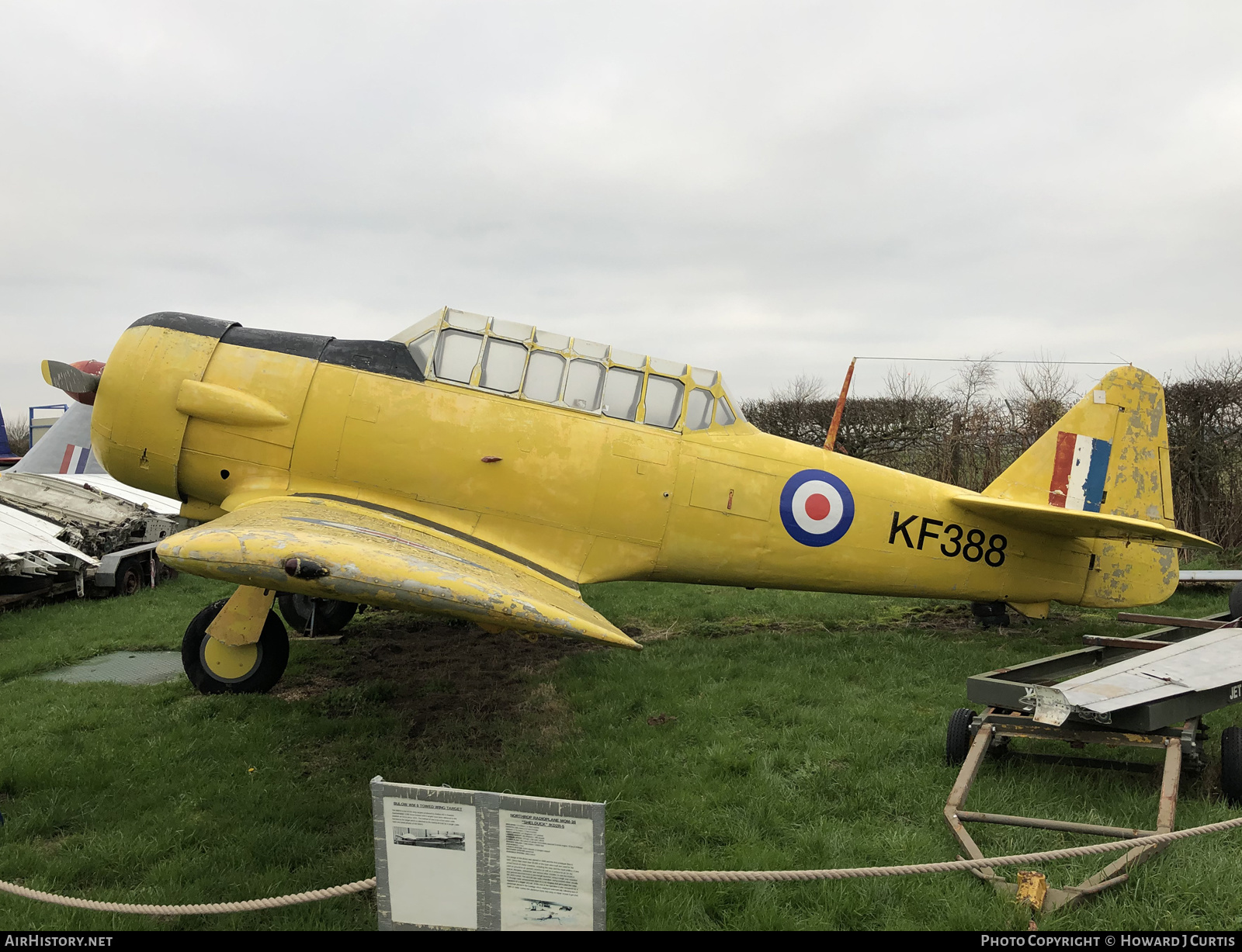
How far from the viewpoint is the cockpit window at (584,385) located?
18.8 feet

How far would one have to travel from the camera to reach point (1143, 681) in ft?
13.0

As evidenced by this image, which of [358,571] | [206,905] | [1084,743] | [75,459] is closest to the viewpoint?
[206,905]

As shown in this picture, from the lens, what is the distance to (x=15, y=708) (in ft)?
17.6

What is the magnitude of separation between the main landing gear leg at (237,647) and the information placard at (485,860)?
3687mm

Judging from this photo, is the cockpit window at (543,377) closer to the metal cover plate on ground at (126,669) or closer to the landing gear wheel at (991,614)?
the metal cover plate on ground at (126,669)

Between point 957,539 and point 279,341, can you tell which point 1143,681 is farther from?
point 279,341

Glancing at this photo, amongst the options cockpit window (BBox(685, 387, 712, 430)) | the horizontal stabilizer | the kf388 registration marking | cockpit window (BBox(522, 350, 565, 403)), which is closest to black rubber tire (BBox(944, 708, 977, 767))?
the kf388 registration marking

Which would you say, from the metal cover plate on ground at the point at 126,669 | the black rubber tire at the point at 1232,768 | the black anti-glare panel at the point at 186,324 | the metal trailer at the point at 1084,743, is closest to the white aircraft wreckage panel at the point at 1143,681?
the metal trailer at the point at 1084,743

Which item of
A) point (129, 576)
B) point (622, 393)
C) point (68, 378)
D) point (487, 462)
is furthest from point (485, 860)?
point (129, 576)

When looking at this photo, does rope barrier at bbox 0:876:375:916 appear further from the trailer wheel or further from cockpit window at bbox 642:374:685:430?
the trailer wheel

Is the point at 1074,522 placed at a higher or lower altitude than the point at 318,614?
higher

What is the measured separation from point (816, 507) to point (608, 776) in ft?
9.75

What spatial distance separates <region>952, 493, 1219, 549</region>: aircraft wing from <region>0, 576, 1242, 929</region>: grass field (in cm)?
126

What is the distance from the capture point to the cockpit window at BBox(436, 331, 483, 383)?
557 centimetres
